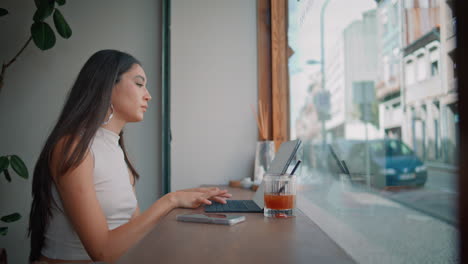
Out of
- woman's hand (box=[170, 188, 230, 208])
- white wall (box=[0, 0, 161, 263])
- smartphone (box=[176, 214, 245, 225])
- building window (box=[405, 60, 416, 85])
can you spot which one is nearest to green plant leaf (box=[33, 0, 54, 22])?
white wall (box=[0, 0, 161, 263])

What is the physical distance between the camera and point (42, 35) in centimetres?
266

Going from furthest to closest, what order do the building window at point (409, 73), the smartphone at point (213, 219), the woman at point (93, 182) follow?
the woman at point (93, 182), the smartphone at point (213, 219), the building window at point (409, 73)

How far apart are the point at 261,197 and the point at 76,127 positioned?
0.70 m

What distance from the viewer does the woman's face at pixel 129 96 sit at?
1.58 metres

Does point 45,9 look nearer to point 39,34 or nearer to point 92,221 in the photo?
point 39,34

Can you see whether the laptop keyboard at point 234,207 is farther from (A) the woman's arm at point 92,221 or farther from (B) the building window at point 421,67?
(B) the building window at point 421,67

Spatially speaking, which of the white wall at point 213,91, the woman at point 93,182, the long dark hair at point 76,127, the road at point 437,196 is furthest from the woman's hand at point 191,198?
the white wall at point 213,91

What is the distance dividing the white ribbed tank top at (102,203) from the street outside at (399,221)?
0.76 metres

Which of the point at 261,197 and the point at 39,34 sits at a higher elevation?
the point at 39,34

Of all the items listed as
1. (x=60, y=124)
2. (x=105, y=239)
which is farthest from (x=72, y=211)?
(x=60, y=124)

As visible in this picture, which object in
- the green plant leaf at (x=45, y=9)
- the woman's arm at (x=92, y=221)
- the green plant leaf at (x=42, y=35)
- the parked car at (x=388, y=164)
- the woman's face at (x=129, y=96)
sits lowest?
the woman's arm at (x=92, y=221)

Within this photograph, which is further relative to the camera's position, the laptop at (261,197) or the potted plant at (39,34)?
the potted plant at (39,34)

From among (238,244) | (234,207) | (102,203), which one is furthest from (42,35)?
(238,244)

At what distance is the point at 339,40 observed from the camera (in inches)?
52.9
